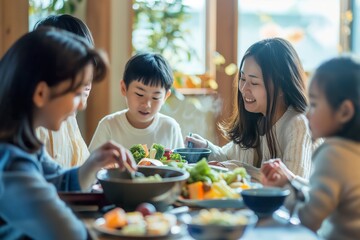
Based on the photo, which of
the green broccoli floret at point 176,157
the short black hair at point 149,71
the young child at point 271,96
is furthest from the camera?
the short black hair at point 149,71

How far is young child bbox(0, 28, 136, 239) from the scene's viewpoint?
1370 mm

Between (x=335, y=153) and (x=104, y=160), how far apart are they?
1.96 ft

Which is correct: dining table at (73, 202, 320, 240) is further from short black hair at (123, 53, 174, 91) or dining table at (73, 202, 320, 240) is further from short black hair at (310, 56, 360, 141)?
short black hair at (123, 53, 174, 91)

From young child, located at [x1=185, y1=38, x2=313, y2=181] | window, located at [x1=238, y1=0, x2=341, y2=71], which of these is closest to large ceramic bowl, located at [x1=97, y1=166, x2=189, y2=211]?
young child, located at [x1=185, y1=38, x2=313, y2=181]

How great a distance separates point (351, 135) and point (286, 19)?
134 inches

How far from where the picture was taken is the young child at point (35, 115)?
4.50 ft

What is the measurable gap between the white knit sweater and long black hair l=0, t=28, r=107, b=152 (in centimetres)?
89

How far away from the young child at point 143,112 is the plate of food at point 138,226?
4.45 ft

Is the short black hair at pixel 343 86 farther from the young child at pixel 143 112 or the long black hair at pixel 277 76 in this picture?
the young child at pixel 143 112

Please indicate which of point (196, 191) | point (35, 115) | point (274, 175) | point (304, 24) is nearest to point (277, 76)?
point (274, 175)

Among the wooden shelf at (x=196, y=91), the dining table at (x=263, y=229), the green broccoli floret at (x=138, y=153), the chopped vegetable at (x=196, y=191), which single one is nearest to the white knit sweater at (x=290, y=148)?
the green broccoli floret at (x=138, y=153)

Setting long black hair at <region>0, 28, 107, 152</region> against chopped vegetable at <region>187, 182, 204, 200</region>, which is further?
chopped vegetable at <region>187, 182, 204, 200</region>

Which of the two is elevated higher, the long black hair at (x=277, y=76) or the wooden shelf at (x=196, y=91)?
the long black hair at (x=277, y=76)

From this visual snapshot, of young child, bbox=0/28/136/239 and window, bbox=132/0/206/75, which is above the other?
window, bbox=132/0/206/75
